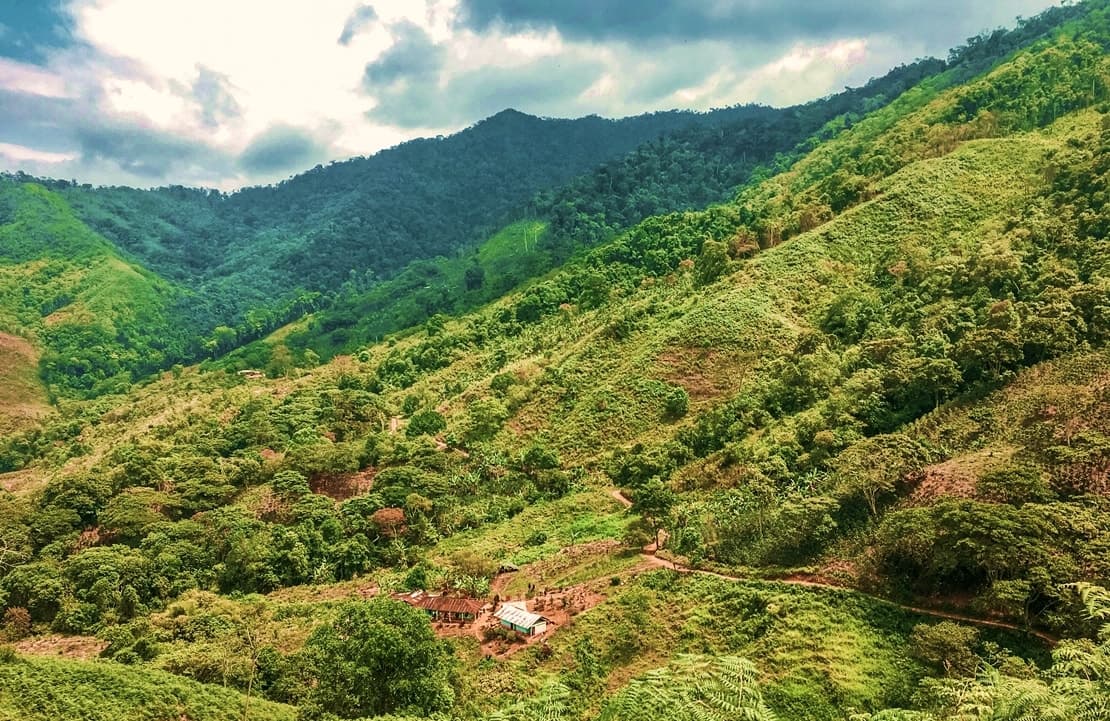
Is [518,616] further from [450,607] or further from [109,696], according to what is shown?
[109,696]

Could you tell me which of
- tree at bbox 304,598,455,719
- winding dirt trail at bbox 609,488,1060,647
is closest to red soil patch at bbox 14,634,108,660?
tree at bbox 304,598,455,719

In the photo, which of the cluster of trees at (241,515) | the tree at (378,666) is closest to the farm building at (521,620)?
the cluster of trees at (241,515)

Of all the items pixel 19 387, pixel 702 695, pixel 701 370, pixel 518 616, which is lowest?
pixel 518 616

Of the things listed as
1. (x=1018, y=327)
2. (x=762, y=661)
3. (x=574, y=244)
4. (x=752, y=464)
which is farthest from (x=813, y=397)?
(x=574, y=244)

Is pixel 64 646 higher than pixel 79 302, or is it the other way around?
pixel 79 302

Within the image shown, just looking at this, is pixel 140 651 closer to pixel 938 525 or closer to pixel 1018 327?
pixel 938 525

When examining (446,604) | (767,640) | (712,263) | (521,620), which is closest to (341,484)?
(446,604)
